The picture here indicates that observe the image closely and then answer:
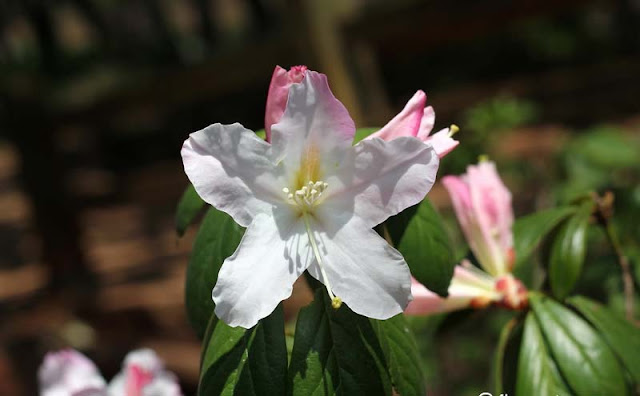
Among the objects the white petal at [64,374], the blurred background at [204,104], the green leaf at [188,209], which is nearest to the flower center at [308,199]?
the green leaf at [188,209]

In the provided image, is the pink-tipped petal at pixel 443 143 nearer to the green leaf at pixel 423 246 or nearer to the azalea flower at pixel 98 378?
the green leaf at pixel 423 246

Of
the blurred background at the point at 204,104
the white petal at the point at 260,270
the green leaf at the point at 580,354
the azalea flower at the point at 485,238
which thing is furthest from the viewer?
the blurred background at the point at 204,104

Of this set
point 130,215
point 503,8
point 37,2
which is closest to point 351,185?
point 503,8

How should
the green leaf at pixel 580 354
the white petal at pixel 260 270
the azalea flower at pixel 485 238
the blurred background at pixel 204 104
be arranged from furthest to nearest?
the blurred background at pixel 204 104, the azalea flower at pixel 485 238, the green leaf at pixel 580 354, the white petal at pixel 260 270

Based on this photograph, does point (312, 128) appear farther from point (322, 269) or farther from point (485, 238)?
point (485, 238)

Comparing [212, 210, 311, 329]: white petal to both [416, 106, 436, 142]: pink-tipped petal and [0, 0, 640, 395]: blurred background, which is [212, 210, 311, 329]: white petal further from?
[0, 0, 640, 395]: blurred background

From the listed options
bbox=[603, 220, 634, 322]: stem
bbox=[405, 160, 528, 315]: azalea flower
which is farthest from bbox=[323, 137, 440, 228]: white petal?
bbox=[603, 220, 634, 322]: stem

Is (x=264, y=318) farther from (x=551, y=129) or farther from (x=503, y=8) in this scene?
(x=551, y=129)

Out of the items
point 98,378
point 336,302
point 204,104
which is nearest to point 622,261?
point 336,302
